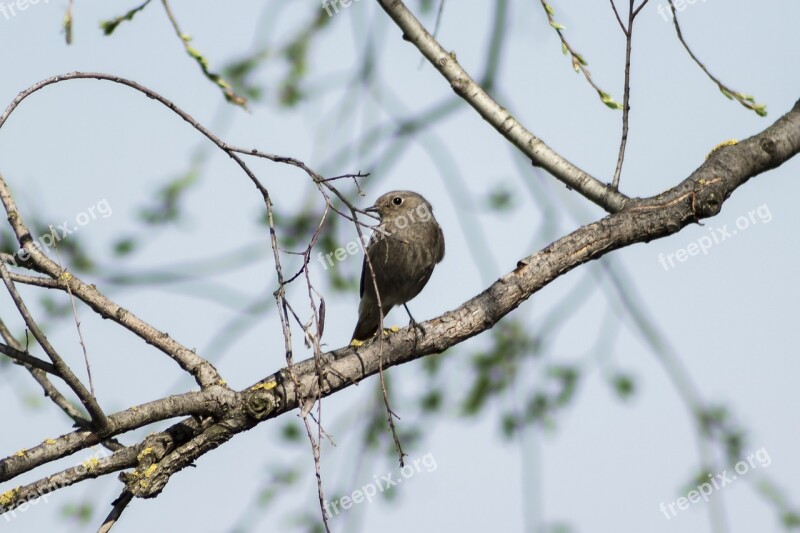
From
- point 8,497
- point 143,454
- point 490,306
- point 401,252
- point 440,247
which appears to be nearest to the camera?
point 8,497

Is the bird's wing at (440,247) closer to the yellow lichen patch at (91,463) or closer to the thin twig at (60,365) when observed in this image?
the yellow lichen patch at (91,463)

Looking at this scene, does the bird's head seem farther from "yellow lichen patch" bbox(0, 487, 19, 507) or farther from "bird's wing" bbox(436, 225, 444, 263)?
"yellow lichen patch" bbox(0, 487, 19, 507)

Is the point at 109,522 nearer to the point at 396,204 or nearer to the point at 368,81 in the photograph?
the point at 368,81

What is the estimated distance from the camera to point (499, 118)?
556 cm

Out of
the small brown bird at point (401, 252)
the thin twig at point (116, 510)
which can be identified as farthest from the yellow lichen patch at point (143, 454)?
the small brown bird at point (401, 252)

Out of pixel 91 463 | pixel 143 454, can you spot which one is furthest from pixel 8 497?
pixel 143 454

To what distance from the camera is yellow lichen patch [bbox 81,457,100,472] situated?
389 centimetres

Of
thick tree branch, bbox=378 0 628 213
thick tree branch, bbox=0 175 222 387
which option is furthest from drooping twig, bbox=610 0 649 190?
thick tree branch, bbox=0 175 222 387

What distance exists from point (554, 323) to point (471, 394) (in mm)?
823

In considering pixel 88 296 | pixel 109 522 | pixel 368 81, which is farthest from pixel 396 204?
pixel 109 522

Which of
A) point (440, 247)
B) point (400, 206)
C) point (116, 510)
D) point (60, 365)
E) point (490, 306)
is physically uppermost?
point (400, 206)

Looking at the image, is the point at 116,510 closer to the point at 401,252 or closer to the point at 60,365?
the point at 60,365

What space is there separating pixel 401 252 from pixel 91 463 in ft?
14.7

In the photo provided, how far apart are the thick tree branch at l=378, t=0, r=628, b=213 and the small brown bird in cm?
244
